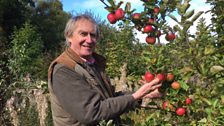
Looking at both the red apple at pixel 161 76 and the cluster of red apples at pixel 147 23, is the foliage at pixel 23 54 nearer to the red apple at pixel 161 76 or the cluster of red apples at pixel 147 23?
the cluster of red apples at pixel 147 23

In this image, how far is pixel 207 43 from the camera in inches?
98.5

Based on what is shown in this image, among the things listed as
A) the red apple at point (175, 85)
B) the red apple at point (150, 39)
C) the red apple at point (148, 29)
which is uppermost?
the red apple at point (148, 29)

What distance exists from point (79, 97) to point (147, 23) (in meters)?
0.54

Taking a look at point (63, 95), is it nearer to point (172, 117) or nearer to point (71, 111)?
point (71, 111)

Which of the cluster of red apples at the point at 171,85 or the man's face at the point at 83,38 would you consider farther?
the man's face at the point at 83,38

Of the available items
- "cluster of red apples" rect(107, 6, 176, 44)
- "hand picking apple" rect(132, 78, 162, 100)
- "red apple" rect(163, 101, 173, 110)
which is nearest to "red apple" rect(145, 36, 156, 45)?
"cluster of red apples" rect(107, 6, 176, 44)

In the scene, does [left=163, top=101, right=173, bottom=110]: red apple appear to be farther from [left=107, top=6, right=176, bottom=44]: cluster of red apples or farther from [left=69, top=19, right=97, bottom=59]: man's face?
[left=69, top=19, right=97, bottom=59]: man's face

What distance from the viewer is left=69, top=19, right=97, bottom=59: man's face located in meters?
2.67

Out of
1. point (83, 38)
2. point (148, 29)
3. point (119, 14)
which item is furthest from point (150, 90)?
point (83, 38)

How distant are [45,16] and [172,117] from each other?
29709mm

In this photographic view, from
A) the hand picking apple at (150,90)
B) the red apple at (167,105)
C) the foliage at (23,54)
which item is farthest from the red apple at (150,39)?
the foliage at (23,54)

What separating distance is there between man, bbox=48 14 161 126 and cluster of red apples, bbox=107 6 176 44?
0.24m

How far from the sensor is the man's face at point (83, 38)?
2666 millimetres

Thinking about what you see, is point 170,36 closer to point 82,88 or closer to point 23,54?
point 82,88
